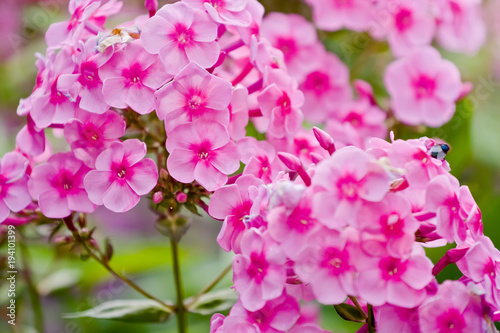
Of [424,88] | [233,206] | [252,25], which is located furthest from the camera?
[424,88]

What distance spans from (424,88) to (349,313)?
0.48m

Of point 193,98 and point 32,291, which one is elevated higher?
point 193,98

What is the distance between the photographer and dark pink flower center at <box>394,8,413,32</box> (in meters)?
1.02

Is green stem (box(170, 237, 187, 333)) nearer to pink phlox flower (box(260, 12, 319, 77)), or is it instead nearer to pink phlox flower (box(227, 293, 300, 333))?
pink phlox flower (box(227, 293, 300, 333))

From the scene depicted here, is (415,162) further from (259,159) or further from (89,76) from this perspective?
(89,76)

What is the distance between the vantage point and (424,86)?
3.25ft

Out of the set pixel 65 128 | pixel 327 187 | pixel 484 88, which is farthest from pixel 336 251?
pixel 484 88

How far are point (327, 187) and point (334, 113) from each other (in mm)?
514

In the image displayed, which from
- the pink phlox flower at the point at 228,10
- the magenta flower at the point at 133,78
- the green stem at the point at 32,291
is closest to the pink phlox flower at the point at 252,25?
the pink phlox flower at the point at 228,10

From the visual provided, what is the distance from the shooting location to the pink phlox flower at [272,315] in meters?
0.59

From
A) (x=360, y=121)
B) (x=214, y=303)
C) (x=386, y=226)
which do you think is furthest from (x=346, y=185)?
(x=360, y=121)

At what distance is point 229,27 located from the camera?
0.79 meters

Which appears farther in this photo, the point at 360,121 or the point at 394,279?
the point at 360,121

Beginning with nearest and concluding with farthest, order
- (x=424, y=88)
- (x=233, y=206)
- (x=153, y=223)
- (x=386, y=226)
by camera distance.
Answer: (x=386, y=226)
(x=233, y=206)
(x=424, y=88)
(x=153, y=223)
